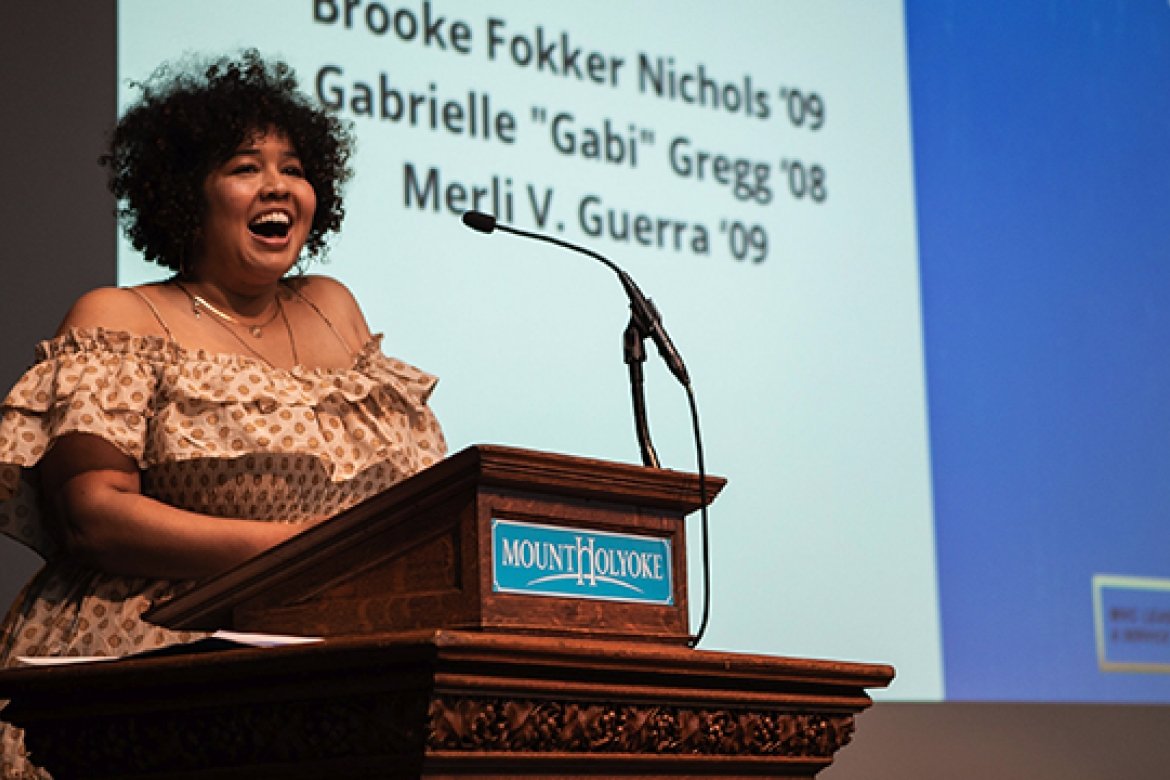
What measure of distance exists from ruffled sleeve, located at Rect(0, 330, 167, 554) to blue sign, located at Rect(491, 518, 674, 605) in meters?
0.72

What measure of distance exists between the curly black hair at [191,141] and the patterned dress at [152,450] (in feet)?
0.89

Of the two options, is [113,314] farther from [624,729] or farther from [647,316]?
[624,729]

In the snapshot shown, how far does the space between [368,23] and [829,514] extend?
144cm

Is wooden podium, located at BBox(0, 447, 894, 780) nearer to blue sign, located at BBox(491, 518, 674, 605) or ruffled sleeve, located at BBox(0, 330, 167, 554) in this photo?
blue sign, located at BBox(491, 518, 674, 605)

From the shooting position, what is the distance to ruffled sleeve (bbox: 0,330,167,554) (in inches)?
75.9

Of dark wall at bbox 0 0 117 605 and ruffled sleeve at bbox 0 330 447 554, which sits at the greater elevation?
dark wall at bbox 0 0 117 605

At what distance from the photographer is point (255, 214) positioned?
2.23 m

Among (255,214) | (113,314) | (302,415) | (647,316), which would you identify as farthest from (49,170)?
(647,316)

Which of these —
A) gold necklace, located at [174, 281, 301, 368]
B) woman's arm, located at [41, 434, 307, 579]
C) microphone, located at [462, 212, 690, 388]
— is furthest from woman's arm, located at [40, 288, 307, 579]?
microphone, located at [462, 212, 690, 388]

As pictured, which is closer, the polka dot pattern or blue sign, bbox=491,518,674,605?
blue sign, bbox=491,518,674,605

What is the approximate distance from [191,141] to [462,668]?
1.24 meters

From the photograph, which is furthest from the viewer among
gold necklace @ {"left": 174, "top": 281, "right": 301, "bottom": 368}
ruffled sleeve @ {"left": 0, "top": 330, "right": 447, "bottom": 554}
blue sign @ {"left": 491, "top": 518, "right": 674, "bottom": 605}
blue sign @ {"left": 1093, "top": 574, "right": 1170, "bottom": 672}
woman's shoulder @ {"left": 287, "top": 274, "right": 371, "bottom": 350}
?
blue sign @ {"left": 1093, "top": 574, "right": 1170, "bottom": 672}

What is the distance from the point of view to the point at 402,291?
3152mm

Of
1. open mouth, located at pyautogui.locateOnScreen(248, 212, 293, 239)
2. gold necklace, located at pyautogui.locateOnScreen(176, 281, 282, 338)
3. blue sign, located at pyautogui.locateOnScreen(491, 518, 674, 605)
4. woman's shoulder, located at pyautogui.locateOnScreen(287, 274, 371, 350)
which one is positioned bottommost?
blue sign, located at pyautogui.locateOnScreen(491, 518, 674, 605)
